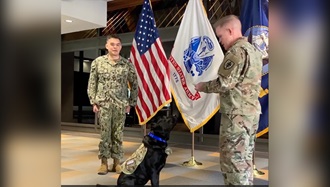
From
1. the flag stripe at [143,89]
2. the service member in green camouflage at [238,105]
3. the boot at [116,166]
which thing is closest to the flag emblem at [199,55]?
the flag stripe at [143,89]

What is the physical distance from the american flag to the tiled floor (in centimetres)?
83

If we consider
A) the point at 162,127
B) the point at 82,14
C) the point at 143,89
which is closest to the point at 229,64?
the point at 162,127

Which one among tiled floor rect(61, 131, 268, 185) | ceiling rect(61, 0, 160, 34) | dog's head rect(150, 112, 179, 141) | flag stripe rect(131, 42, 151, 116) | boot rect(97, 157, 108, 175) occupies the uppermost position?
ceiling rect(61, 0, 160, 34)

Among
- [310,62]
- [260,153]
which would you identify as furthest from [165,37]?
[310,62]

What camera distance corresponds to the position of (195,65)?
3.89m

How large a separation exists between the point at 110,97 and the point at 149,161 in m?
1.11

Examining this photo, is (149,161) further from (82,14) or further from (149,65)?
→ (82,14)

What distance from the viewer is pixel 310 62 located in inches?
22.3

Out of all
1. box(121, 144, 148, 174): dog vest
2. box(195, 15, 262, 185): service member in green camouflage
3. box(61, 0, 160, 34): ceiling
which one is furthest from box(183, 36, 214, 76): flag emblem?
box(61, 0, 160, 34): ceiling

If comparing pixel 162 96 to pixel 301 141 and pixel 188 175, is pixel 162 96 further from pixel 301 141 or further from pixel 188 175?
pixel 301 141

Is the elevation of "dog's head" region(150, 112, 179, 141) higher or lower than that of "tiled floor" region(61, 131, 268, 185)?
higher

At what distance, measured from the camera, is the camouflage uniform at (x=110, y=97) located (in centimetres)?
329

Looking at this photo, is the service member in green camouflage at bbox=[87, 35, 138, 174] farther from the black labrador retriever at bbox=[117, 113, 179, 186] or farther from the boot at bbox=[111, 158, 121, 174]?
the black labrador retriever at bbox=[117, 113, 179, 186]

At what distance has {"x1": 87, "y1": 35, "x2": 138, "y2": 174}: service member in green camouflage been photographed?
3293 mm
